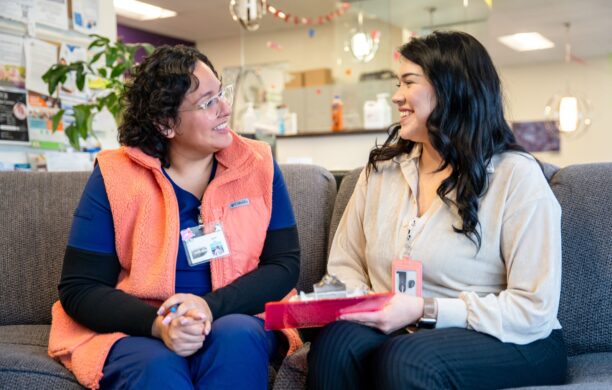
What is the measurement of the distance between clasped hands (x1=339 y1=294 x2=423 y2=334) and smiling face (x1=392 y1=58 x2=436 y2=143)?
0.42 m

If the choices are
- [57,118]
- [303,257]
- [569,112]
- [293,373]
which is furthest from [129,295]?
[569,112]

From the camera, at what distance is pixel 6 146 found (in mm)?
2781

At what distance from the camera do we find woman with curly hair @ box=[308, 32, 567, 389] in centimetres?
136

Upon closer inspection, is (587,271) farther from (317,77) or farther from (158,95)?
(317,77)

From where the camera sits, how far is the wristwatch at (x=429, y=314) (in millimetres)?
1435

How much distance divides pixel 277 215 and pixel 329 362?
0.48 m

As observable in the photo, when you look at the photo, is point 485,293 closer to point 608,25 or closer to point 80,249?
point 80,249

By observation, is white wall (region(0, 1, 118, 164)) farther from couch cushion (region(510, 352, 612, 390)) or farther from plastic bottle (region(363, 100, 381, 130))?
couch cushion (region(510, 352, 612, 390))

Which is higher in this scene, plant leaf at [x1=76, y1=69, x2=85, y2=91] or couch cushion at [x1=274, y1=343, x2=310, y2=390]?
plant leaf at [x1=76, y1=69, x2=85, y2=91]

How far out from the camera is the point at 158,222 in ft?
5.39

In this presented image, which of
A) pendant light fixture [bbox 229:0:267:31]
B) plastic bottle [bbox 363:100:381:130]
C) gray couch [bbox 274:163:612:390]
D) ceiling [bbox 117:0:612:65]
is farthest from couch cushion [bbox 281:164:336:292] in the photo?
ceiling [bbox 117:0:612:65]

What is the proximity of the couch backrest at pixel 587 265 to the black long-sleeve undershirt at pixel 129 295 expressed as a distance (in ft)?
2.30

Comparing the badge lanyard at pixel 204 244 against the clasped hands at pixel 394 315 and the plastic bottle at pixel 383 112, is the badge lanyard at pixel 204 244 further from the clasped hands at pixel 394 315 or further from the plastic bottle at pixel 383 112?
the plastic bottle at pixel 383 112

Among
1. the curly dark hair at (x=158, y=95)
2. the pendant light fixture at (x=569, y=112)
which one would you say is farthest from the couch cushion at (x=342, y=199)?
the pendant light fixture at (x=569, y=112)
